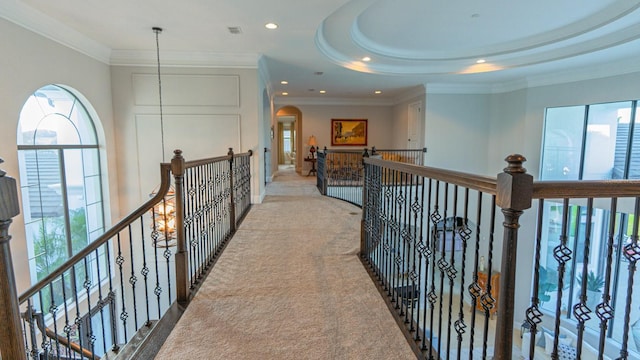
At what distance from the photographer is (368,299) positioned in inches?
99.6

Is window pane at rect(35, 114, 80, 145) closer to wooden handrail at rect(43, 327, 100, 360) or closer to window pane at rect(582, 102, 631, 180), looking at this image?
wooden handrail at rect(43, 327, 100, 360)

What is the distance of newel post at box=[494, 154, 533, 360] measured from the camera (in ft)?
3.81

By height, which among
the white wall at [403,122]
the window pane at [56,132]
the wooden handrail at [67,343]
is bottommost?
the wooden handrail at [67,343]

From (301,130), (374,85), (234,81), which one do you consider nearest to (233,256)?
(234,81)

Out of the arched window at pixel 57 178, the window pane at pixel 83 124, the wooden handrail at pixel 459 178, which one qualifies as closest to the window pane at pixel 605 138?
the wooden handrail at pixel 459 178

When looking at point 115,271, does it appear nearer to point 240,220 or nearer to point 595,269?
point 240,220

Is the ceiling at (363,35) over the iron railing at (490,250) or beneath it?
over

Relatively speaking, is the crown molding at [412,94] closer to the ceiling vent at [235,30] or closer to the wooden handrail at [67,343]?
the ceiling vent at [235,30]

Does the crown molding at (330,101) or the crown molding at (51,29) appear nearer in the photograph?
the crown molding at (51,29)

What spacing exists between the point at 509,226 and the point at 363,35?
4736 mm

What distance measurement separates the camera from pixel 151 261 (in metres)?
5.68

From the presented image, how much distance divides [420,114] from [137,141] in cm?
668

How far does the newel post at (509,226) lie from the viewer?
45.7 inches

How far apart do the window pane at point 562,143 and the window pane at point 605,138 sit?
173 mm
